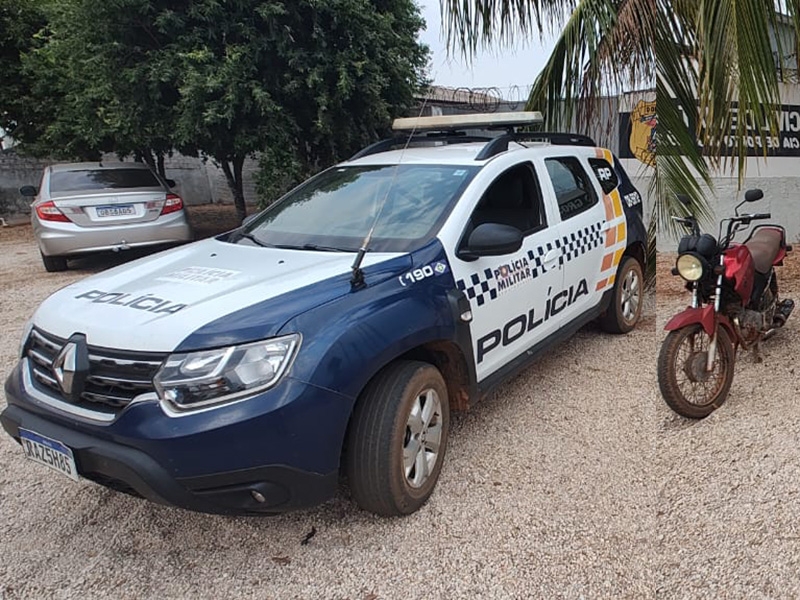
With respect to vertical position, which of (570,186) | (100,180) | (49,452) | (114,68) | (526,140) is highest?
(114,68)

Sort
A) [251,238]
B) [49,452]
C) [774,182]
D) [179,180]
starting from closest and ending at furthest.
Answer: [49,452], [251,238], [774,182], [179,180]

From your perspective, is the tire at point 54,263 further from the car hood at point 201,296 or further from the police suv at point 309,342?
the car hood at point 201,296

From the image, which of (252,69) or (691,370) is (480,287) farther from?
(252,69)

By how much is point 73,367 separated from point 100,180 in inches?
264

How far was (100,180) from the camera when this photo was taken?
8133 millimetres

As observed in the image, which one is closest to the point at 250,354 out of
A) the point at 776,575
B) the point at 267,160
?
the point at 776,575

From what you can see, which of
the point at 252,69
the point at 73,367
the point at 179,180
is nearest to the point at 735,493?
the point at 73,367

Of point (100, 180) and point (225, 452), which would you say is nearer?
point (225, 452)

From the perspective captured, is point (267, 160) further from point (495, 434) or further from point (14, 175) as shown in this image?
point (14, 175)

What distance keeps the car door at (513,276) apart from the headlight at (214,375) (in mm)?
1088

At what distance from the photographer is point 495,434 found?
3355 mm

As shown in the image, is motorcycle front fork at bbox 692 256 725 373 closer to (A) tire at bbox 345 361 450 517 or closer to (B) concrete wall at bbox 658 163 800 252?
(B) concrete wall at bbox 658 163 800 252

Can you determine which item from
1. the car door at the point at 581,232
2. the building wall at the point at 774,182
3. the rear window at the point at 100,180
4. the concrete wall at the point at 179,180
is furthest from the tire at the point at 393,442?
the concrete wall at the point at 179,180

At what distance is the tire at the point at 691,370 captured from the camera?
10.9 ft
